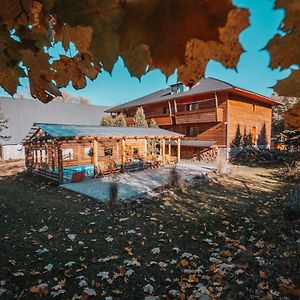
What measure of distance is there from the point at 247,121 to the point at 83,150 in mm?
16293

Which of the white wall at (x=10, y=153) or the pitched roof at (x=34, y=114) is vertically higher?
the pitched roof at (x=34, y=114)

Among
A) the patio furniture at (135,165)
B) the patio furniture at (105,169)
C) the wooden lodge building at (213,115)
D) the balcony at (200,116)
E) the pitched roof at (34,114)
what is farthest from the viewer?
the pitched roof at (34,114)

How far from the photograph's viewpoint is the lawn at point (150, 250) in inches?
139

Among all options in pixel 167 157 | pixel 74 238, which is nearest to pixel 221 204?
pixel 74 238

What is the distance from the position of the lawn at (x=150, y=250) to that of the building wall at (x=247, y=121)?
14.1m

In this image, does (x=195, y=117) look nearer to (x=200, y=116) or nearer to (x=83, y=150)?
(x=200, y=116)

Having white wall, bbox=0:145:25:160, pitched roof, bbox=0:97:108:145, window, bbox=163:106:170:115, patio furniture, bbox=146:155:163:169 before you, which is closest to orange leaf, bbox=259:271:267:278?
patio furniture, bbox=146:155:163:169

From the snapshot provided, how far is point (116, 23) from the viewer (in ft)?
2.30

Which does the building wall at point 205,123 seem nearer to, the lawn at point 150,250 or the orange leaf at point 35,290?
the lawn at point 150,250

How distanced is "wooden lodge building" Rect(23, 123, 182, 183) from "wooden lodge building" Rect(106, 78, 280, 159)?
2635 mm

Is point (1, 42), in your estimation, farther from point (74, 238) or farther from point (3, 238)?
point (3, 238)

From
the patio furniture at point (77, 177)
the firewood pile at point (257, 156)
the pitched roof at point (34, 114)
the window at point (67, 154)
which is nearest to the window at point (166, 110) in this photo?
the firewood pile at point (257, 156)

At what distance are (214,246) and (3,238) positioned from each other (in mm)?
4754

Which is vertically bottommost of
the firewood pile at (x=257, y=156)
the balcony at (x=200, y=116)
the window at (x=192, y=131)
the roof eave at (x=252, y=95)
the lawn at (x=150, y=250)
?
the lawn at (x=150, y=250)
